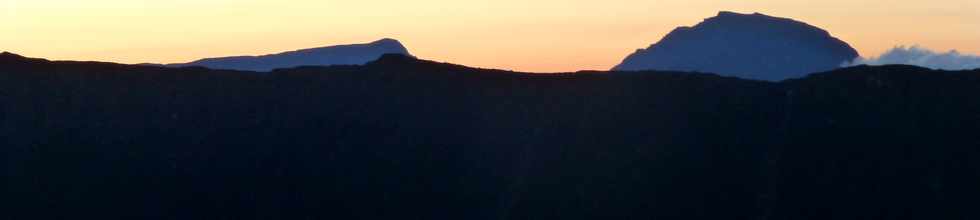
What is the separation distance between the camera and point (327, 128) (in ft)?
147

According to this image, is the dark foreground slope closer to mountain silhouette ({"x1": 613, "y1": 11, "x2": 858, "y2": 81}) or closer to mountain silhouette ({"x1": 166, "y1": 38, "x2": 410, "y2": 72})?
mountain silhouette ({"x1": 166, "y1": 38, "x2": 410, "y2": 72})

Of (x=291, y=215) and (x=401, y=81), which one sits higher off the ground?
(x=401, y=81)

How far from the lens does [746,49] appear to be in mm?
169625

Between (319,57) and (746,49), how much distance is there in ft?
152

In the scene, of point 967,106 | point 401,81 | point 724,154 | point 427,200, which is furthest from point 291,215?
point 967,106

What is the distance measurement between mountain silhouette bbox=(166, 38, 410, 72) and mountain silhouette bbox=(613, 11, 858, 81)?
30.4 m

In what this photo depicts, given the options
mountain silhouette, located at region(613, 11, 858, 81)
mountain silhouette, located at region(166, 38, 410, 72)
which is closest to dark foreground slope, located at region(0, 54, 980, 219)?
mountain silhouette, located at region(166, 38, 410, 72)

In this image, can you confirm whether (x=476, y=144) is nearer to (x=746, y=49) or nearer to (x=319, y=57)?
(x=319, y=57)

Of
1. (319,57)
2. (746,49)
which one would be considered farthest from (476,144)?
(746,49)

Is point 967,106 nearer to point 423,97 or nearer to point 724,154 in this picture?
point 724,154

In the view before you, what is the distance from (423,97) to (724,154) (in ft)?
27.1

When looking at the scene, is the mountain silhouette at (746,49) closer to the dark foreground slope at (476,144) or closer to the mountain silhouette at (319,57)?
the mountain silhouette at (319,57)

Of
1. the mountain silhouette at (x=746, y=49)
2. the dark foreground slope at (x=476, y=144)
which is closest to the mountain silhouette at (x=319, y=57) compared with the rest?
the mountain silhouette at (x=746, y=49)

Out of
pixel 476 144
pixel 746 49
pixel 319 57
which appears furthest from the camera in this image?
pixel 746 49
